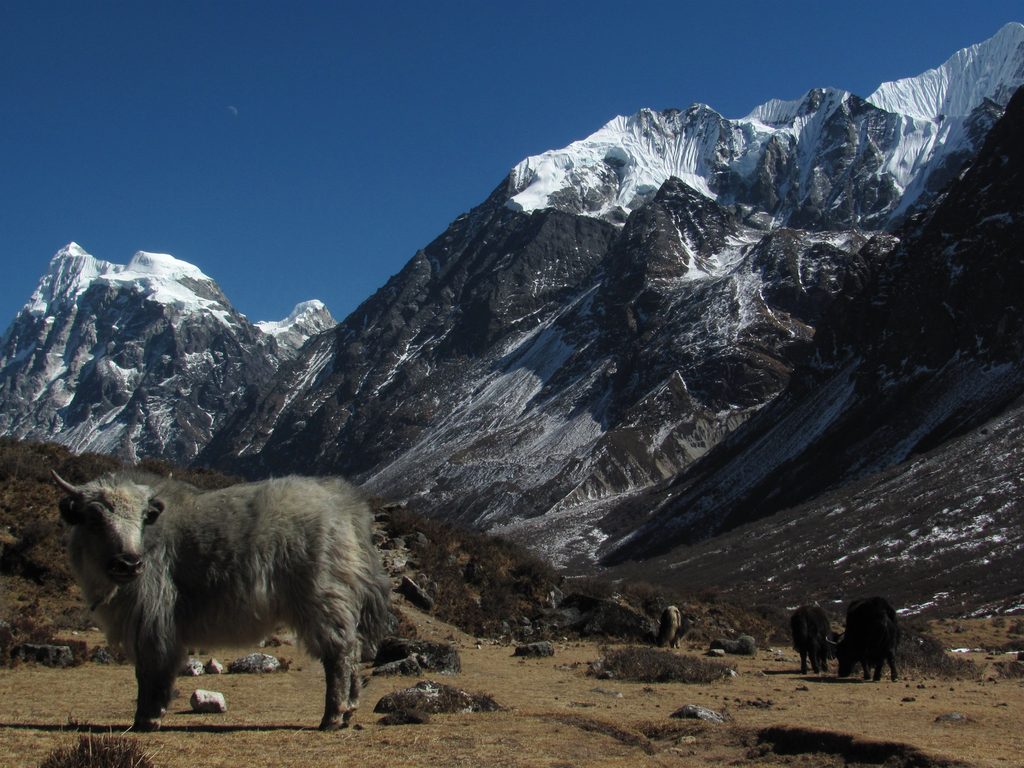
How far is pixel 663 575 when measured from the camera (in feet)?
365

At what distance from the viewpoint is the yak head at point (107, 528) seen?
31.9ft

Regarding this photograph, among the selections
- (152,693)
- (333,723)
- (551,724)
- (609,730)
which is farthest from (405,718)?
(152,693)

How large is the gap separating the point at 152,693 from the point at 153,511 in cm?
184

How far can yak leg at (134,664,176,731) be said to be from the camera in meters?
9.89

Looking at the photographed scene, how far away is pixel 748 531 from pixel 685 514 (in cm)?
3675

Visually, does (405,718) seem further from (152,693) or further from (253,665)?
(253,665)

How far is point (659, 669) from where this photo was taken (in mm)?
17531

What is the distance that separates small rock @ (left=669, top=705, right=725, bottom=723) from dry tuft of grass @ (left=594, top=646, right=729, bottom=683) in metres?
4.78

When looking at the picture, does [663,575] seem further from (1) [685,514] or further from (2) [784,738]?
(2) [784,738]

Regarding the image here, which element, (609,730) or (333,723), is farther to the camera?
(609,730)

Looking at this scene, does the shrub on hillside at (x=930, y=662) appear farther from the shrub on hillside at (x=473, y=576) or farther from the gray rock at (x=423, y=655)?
the shrub on hillside at (x=473, y=576)

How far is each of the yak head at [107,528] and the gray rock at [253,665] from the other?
696 cm

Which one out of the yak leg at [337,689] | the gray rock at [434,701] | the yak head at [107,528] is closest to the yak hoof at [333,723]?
the yak leg at [337,689]

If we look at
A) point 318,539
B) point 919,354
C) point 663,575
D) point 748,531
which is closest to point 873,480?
point 748,531
